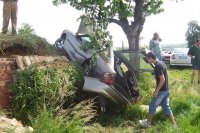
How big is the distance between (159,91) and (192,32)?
89.7 feet

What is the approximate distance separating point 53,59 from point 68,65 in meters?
0.65

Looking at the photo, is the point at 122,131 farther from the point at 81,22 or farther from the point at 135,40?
the point at 135,40

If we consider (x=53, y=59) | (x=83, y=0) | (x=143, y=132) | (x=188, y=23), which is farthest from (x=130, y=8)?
(x=188, y=23)

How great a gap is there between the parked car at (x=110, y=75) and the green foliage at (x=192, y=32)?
84.1 feet

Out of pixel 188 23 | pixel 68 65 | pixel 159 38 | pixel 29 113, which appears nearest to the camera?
pixel 29 113

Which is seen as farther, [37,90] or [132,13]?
[132,13]

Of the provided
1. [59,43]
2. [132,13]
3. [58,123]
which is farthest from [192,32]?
[58,123]

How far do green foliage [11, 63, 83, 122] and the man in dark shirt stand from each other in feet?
5.64

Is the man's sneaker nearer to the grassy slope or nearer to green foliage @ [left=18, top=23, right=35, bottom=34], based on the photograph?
the grassy slope

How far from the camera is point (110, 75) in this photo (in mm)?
7625

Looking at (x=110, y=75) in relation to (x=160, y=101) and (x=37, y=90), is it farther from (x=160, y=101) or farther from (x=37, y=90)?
(x=37, y=90)

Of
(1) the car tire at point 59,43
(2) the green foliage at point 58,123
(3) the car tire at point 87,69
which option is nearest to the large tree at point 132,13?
(1) the car tire at point 59,43

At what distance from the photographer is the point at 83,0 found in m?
13.1

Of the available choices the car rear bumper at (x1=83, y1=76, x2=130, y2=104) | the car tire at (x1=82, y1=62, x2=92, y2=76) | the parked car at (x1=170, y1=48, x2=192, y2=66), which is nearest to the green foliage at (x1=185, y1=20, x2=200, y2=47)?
the parked car at (x1=170, y1=48, x2=192, y2=66)
